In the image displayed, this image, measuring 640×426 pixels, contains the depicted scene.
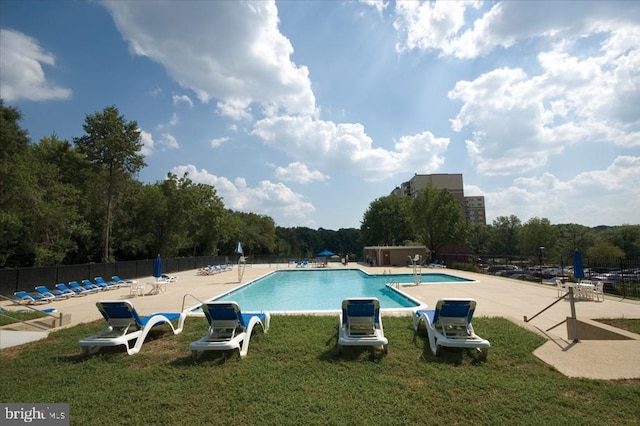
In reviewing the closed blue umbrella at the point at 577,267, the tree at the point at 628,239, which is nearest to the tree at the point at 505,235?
the tree at the point at 628,239

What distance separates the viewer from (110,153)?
23.2 meters

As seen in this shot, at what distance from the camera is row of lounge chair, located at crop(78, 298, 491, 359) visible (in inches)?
211

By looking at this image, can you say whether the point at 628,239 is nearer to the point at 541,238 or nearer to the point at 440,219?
the point at 541,238

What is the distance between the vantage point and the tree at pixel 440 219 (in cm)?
3238

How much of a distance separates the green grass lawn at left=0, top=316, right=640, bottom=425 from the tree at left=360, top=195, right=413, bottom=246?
158 feet

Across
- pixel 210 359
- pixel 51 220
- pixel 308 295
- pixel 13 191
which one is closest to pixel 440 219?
pixel 308 295

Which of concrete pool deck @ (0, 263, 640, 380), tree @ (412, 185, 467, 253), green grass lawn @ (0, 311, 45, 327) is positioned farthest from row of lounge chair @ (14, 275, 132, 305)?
tree @ (412, 185, 467, 253)

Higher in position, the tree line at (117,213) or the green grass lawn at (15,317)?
the tree line at (117,213)

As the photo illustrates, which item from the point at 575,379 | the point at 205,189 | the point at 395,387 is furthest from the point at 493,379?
the point at 205,189

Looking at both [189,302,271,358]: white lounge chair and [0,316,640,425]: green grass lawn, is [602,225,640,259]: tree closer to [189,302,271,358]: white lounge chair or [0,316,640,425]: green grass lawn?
[0,316,640,425]: green grass lawn

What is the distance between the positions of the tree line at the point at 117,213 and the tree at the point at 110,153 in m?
0.06

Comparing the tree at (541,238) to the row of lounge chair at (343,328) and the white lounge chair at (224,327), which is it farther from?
the white lounge chair at (224,327)

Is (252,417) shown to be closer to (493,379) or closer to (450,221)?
(493,379)

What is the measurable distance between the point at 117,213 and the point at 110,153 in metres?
6.63
